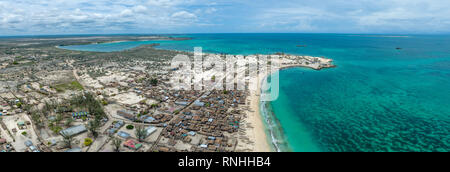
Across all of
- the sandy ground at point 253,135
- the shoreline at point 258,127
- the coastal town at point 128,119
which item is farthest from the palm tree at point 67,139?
the shoreline at point 258,127

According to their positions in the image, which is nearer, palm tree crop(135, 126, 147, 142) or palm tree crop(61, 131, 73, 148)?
palm tree crop(61, 131, 73, 148)

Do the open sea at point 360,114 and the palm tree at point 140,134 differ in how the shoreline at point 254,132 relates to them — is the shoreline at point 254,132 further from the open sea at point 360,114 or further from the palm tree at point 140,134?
the palm tree at point 140,134

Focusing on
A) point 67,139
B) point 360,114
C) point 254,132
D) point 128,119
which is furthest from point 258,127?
point 67,139

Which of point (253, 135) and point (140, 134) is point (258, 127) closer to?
point (253, 135)

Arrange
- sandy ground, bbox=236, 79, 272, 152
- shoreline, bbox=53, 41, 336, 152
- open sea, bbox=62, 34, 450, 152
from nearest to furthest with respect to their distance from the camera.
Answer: sandy ground, bbox=236, 79, 272, 152, shoreline, bbox=53, 41, 336, 152, open sea, bbox=62, 34, 450, 152

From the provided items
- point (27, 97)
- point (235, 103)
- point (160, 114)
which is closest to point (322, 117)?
point (235, 103)

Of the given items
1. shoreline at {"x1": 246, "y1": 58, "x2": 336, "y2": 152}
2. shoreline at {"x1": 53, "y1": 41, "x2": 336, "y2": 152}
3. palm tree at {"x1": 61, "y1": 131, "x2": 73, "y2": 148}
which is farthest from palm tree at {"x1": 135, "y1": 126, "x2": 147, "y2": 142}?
shoreline at {"x1": 246, "y1": 58, "x2": 336, "y2": 152}

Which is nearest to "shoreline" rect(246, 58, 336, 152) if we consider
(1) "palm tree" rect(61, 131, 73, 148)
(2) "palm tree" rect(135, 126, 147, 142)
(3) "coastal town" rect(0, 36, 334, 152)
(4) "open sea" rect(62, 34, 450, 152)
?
(3) "coastal town" rect(0, 36, 334, 152)

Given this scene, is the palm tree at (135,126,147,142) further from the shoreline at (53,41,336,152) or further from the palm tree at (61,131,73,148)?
the shoreline at (53,41,336,152)

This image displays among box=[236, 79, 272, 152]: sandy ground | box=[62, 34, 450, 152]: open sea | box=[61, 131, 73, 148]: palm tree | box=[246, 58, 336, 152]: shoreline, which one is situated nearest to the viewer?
box=[61, 131, 73, 148]: palm tree

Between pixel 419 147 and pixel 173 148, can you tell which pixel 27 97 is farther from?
pixel 419 147

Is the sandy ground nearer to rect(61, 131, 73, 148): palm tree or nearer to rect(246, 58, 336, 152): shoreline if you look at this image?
rect(246, 58, 336, 152): shoreline
